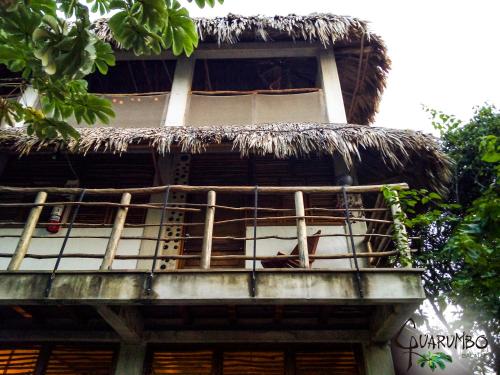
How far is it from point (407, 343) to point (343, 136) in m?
2.68

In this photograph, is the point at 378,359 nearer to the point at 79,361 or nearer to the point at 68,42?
the point at 79,361

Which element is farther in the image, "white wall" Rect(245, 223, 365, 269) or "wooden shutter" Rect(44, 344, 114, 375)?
"white wall" Rect(245, 223, 365, 269)

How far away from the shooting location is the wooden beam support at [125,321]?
12.9ft

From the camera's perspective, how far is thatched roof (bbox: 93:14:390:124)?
6781mm

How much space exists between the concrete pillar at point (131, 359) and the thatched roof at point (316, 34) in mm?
4945

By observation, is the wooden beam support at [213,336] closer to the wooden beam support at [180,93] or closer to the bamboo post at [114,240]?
the bamboo post at [114,240]

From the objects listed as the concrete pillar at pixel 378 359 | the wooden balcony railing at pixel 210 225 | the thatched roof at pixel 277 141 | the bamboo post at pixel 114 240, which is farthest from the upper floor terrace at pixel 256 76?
the concrete pillar at pixel 378 359

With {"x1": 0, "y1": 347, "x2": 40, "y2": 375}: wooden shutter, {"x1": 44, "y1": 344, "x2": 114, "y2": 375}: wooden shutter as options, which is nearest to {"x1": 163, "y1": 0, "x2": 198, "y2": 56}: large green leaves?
{"x1": 44, "y1": 344, "x2": 114, "y2": 375}: wooden shutter

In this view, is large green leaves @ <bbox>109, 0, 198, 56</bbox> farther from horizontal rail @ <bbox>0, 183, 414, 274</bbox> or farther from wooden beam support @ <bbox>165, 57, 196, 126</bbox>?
wooden beam support @ <bbox>165, 57, 196, 126</bbox>

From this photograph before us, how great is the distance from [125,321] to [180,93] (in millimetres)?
3894

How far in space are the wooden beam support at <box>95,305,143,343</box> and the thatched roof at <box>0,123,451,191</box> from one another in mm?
2061

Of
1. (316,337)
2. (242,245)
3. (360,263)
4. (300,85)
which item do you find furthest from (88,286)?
(300,85)

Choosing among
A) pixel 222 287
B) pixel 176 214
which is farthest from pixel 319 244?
pixel 176 214

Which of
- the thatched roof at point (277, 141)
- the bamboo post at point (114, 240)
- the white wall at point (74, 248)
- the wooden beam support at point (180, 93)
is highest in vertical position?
the wooden beam support at point (180, 93)
